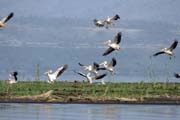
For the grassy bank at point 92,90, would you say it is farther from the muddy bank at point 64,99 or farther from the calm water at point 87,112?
the calm water at point 87,112

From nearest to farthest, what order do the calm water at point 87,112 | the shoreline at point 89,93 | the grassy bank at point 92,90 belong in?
the calm water at point 87,112 < the shoreline at point 89,93 < the grassy bank at point 92,90

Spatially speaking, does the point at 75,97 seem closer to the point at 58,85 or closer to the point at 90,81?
the point at 58,85

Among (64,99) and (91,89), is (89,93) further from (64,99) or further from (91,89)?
(64,99)

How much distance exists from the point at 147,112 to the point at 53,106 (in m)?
5.17

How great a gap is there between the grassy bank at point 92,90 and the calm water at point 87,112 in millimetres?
2143

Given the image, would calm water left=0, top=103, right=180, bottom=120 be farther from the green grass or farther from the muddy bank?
the green grass

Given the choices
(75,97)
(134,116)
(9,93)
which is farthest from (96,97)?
(134,116)

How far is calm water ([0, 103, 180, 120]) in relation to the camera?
124 feet

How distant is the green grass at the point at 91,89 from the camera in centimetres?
4916

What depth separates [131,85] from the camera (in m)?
54.4

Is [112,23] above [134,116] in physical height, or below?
above

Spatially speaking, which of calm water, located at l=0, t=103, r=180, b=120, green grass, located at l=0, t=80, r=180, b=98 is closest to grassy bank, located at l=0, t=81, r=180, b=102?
green grass, located at l=0, t=80, r=180, b=98

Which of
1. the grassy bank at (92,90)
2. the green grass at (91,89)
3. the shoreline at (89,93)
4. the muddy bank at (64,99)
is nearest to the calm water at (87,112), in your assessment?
the muddy bank at (64,99)

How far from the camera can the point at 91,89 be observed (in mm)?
51375
